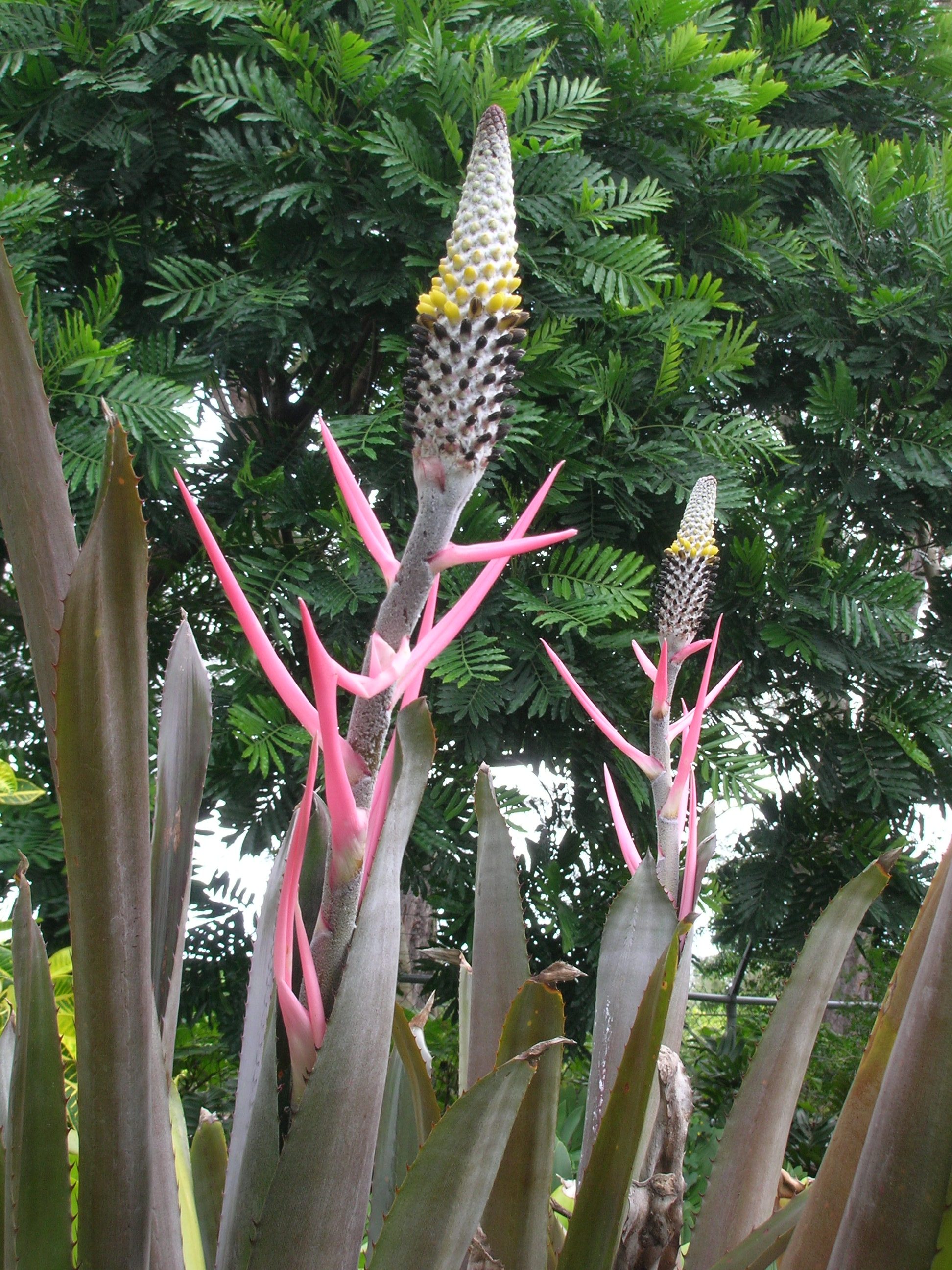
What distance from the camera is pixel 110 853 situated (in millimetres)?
363

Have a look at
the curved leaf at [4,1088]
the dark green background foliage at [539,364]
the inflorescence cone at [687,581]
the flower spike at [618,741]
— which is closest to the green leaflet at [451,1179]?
the curved leaf at [4,1088]

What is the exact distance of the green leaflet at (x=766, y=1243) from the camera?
1.66ft

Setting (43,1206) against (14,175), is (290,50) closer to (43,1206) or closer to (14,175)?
(14,175)

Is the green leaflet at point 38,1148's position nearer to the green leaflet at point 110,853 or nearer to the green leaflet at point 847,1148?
the green leaflet at point 110,853

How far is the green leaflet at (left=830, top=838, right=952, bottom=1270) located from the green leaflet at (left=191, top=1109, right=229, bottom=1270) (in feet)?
1.34

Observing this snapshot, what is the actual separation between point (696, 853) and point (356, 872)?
0.42 m

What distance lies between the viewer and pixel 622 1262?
53 cm

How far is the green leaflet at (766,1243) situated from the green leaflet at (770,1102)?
75 millimetres

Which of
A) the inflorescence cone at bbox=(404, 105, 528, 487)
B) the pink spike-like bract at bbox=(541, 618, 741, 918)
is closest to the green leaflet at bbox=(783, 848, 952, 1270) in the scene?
the pink spike-like bract at bbox=(541, 618, 741, 918)

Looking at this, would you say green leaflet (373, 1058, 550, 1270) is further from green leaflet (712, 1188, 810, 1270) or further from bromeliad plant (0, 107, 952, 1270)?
green leaflet (712, 1188, 810, 1270)

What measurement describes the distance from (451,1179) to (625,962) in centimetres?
25

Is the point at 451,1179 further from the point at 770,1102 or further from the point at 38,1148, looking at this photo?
the point at 770,1102

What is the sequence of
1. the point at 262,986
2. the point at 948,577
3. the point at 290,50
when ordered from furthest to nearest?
the point at 948,577
the point at 290,50
the point at 262,986

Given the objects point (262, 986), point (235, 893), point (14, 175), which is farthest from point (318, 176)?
point (262, 986)
